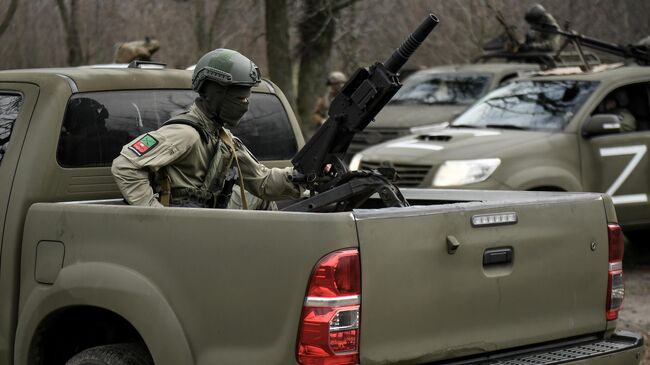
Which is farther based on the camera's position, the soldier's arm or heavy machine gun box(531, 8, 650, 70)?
Answer: heavy machine gun box(531, 8, 650, 70)

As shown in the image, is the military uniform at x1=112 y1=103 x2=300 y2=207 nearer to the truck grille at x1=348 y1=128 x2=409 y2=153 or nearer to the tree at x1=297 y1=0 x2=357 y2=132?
the truck grille at x1=348 y1=128 x2=409 y2=153

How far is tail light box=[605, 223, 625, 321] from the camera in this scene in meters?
4.63

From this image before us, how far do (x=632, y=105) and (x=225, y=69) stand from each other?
6.27 meters

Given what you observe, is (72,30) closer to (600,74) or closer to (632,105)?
(600,74)

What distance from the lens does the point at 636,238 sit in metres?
10.7

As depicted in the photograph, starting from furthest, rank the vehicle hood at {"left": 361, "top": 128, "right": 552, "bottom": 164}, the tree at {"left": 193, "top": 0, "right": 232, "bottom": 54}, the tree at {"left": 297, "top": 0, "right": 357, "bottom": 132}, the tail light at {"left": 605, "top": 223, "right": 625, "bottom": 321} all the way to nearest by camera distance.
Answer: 1. the tree at {"left": 193, "top": 0, "right": 232, "bottom": 54}
2. the tree at {"left": 297, "top": 0, "right": 357, "bottom": 132}
3. the vehicle hood at {"left": 361, "top": 128, "right": 552, "bottom": 164}
4. the tail light at {"left": 605, "top": 223, "right": 625, "bottom": 321}

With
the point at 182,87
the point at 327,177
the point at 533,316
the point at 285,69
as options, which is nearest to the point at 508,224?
the point at 533,316

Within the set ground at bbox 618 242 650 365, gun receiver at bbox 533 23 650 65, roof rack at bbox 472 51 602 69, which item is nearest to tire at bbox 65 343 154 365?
ground at bbox 618 242 650 365

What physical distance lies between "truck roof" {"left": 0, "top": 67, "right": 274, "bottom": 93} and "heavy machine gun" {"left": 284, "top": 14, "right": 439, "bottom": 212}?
30.1 inches

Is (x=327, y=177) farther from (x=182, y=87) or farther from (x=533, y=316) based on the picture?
(x=533, y=316)

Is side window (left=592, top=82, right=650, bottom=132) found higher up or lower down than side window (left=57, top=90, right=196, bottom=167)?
lower down

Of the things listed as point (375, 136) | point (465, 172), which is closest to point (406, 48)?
point (465, 172)

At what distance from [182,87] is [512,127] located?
5015 mm

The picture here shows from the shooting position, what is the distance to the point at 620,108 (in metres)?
10.3
